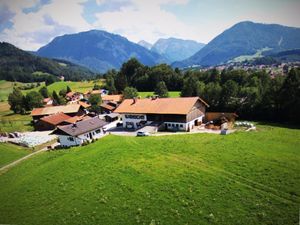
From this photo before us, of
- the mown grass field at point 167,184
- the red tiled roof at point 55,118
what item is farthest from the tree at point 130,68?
the mown grass field at point 167,184

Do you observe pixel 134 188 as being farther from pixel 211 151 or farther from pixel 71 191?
pixel 211 151

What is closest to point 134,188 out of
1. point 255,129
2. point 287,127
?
point 255,129

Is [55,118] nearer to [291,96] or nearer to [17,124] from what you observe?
[17,124]

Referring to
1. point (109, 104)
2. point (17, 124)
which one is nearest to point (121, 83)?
point (109, 104)

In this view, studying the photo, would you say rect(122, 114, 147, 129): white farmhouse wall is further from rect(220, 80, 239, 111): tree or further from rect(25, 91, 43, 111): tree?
rect(25, 91, 43, 111): tree

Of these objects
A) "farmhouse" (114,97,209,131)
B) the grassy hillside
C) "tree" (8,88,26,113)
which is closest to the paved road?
"farmhouse" (114,97,209,131)

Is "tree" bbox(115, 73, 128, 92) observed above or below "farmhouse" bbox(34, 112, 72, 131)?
above

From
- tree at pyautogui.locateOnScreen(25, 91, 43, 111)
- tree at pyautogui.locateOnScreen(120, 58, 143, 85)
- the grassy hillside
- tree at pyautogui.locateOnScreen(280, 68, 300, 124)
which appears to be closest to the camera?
tree at pyautogui.locateOnScreen(280, 68, 300, 124)
